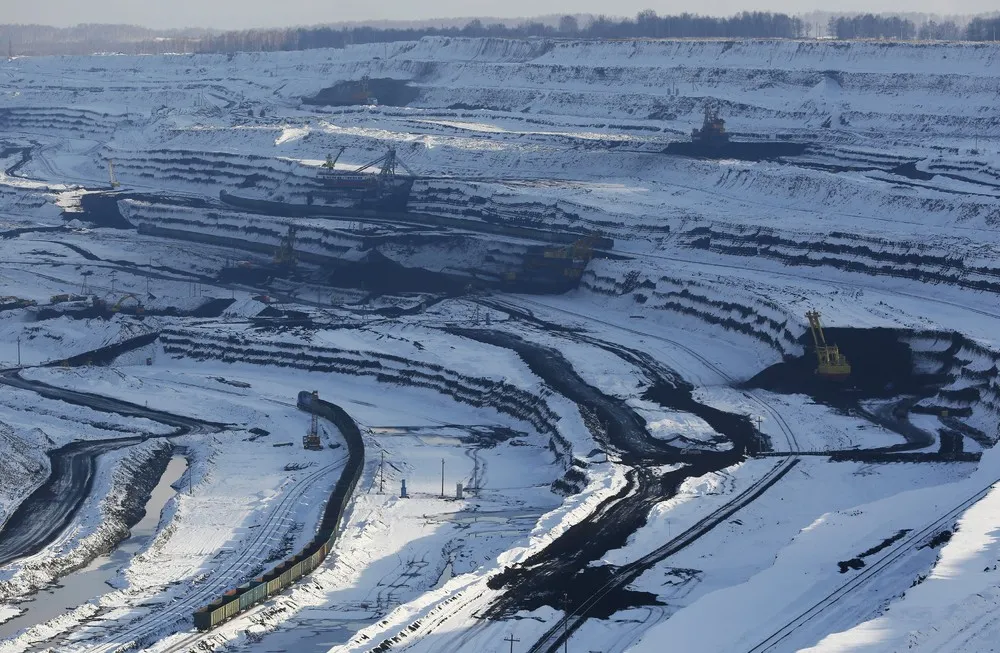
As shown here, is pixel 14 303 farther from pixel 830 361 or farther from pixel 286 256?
pixel 830 361

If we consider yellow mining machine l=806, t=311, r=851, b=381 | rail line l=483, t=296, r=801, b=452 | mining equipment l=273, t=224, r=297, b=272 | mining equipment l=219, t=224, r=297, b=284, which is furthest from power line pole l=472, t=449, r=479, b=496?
mining equipment l=273, t=224, r=297, b=272

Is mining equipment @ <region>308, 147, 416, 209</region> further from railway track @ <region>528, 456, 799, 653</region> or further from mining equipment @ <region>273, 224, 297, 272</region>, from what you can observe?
railway track @ <region>528, 456, 799, 653</region>

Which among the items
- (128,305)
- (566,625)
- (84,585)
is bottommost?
(128,305)

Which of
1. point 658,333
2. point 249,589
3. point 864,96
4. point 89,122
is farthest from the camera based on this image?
point 89,122

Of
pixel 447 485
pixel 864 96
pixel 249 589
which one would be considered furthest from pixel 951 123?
pixel 249 589

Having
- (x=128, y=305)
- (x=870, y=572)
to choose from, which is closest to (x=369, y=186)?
(x=128, y=305)

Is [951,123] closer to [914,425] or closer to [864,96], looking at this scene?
[864,96]
